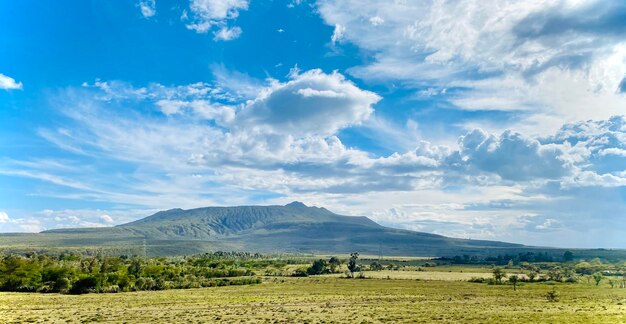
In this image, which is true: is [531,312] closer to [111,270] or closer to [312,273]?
[111,270]

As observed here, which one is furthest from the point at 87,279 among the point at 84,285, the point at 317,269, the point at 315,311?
the point at 317,269

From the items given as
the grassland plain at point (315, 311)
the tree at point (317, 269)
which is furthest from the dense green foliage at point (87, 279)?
the tree at point (317, 269)

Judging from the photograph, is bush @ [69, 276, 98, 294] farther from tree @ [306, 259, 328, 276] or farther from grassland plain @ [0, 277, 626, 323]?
tree @ [306, 259, 328, 276]

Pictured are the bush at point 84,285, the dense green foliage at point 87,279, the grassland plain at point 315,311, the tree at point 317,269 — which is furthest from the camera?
the tree at point 317,269

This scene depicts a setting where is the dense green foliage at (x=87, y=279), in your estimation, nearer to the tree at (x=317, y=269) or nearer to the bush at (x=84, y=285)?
the bush at (x=84, y=285)

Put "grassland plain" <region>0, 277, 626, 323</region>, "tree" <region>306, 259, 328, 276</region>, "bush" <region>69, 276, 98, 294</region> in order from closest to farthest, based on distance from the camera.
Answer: "grassland plain" <region>0, 277, 626, 323</region> < "bush" <region>69, 276, 98, 294</region> < "tree" <region>306, 259, 328, 276</region>

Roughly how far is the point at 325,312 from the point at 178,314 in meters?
19.6

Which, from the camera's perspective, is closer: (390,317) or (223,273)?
(390,317)

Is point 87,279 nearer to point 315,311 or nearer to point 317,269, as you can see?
point 315,311

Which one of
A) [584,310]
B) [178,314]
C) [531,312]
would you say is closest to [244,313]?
[178,314]

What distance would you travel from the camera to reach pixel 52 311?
68938mm

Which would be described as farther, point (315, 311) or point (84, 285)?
point (84, 285)

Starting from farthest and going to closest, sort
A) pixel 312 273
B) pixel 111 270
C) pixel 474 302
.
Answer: pixel 312 273, pixel 111 270, pixel 474 302

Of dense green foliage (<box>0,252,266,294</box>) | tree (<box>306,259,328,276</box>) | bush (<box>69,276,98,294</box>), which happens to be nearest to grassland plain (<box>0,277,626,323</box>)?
bush (<box>69,276,98,294</box>)
